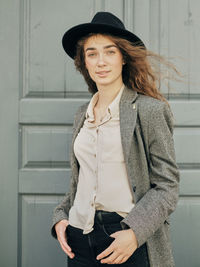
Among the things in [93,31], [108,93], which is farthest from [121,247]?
[93,31]

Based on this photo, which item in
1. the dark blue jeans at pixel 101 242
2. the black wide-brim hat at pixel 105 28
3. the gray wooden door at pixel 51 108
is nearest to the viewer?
the dark blue jeans at pixel 101 242

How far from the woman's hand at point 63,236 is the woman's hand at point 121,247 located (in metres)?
0.26

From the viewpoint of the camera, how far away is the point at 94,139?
69.2 inches

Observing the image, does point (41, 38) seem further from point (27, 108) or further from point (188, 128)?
point (188, 128)

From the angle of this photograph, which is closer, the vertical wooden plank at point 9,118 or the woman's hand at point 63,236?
the woman's hand at point 63,236

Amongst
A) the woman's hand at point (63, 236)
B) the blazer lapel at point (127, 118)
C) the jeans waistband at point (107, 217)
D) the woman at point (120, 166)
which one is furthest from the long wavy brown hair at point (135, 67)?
the woman's hand at point (63, 236)

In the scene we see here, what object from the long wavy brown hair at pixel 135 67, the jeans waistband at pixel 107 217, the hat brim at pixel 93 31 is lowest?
the jeans waistband at pixel 107 217

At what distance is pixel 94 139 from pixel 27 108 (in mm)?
841

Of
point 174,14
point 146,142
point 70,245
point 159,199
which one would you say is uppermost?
point 174,14

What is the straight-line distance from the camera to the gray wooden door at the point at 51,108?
243 cm

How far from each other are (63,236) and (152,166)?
0.51 metres

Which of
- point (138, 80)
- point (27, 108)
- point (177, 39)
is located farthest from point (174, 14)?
point (27, 108)

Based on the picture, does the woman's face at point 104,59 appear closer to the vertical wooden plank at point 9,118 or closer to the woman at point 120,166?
the woman at point 120,166

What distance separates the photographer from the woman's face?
1771 mm
